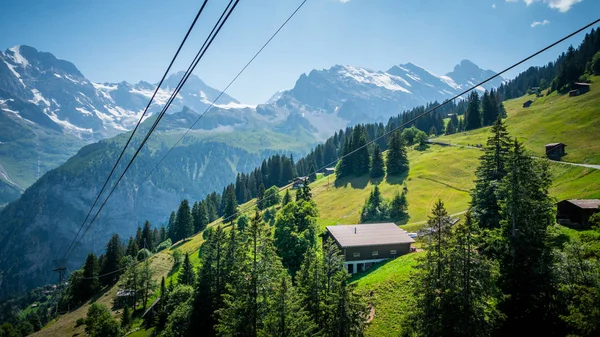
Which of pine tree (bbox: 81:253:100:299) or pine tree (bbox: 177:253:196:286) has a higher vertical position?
pine tree (bbox: 177:253:196:286)

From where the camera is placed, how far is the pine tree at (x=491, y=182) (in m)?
35.1

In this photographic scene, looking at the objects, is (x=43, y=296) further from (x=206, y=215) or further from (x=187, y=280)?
(x=187, y=280)

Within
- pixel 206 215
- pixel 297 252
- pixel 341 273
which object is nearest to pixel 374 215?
pixel 297 252

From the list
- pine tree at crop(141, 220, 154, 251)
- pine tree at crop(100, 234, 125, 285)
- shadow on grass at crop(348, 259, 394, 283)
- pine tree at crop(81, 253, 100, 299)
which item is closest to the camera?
shadow on grass at crop(348, 259, 394, 283)

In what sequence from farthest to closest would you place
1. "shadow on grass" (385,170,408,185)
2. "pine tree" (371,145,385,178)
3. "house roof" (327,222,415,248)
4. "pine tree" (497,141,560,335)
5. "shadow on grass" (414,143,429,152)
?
"shadow on grass" (414,143,429,152) < "pine tree" (371,145,385,178) < "shadow on grass" (385,170,408,185) < "house roof" (327,222,415,248) < "pine tree" (497,141,560,335)

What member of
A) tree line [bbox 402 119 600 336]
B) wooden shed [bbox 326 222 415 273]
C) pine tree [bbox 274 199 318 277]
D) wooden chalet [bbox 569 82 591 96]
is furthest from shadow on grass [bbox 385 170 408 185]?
wooden chalet [bbox 569 82 591 96]

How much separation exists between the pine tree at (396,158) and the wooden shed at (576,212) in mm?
62765

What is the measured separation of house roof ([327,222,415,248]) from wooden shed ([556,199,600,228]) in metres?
20.7

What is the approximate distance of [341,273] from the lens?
27859mm

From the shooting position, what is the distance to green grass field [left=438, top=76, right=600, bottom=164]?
75350 mm

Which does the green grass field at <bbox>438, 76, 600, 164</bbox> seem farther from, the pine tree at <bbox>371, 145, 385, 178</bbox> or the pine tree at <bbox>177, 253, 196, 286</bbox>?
the pine tree at <bbox>177, 253, 196, 286</bbox>

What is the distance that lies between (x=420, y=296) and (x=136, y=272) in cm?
5903

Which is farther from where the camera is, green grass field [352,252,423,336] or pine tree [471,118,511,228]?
pine tree [471,118,511,228]

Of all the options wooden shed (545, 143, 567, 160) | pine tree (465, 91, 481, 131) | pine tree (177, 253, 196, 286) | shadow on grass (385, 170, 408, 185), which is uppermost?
pine tree (465, 91, 481, 131)
